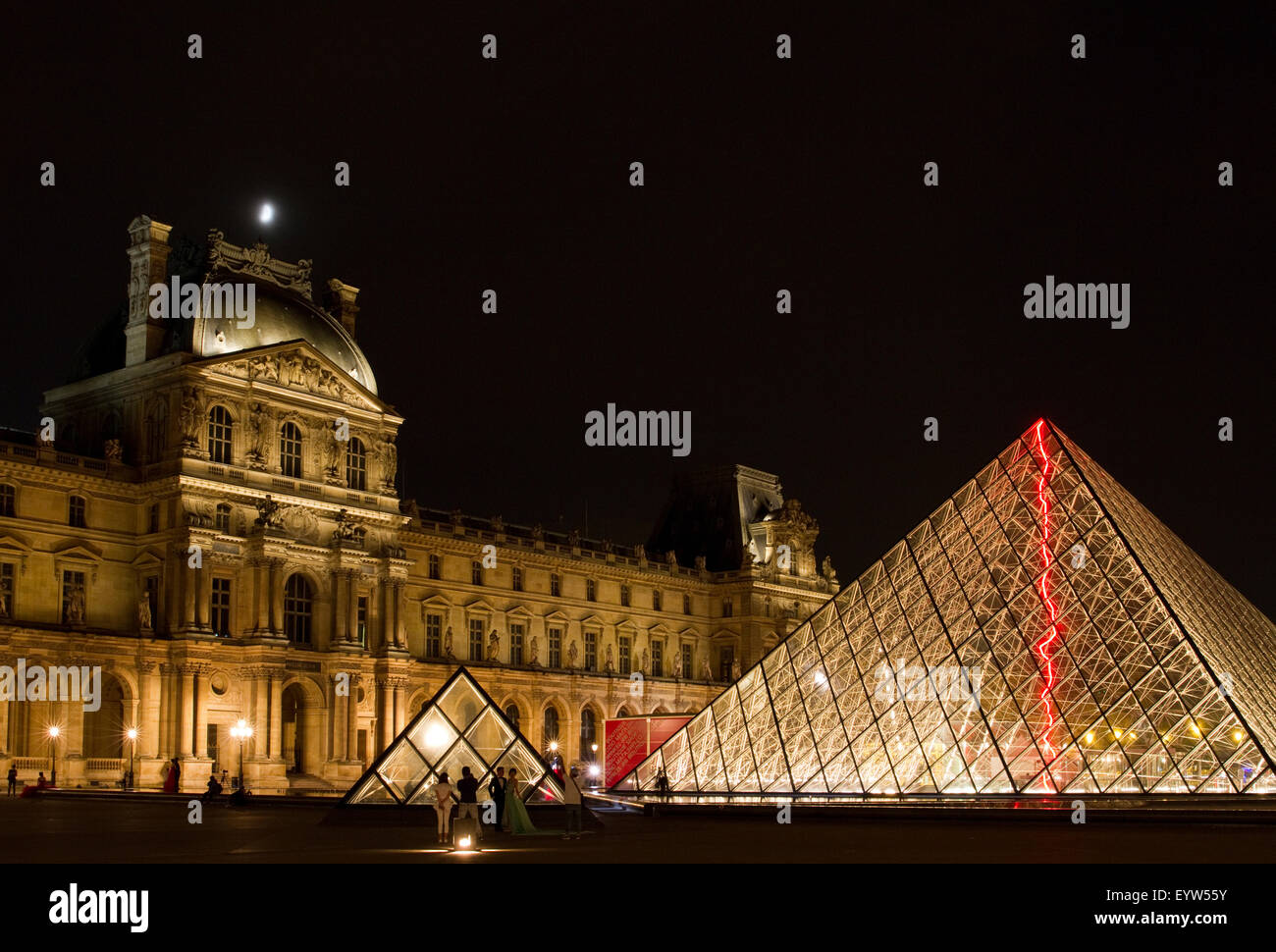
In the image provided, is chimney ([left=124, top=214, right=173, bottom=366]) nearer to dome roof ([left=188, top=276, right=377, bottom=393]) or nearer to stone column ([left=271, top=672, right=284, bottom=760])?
dome roof ([left=188, top=276, right=377, bottom=393])

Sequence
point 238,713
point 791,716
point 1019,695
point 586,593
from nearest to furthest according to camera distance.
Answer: point 1019,695 < point 791,716 < point 238,713 < point 586,593

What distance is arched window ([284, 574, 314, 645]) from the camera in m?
54.2

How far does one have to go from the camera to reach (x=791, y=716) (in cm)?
3453

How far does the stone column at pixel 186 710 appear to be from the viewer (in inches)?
1935

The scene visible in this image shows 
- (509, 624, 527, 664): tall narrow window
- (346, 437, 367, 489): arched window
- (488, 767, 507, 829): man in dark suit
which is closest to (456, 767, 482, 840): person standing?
(488, 767, 507, 829): man in dark suit

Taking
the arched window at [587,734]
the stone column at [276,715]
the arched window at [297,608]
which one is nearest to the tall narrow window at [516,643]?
the arched window at [587,734]

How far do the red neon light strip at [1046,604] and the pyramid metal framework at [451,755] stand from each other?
983 cm

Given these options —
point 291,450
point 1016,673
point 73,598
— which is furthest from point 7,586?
point 1016,673

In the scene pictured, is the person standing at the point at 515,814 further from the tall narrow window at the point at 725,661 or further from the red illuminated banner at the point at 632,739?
the tall narrow window at the point at 725,661

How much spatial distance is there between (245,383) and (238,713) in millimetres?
10261
